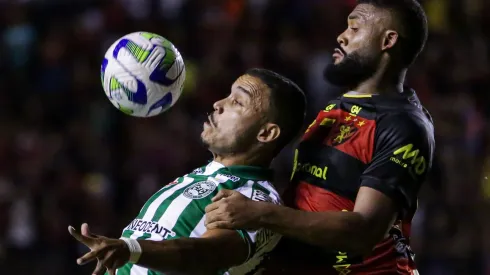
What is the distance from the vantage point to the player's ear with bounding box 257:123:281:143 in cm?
527

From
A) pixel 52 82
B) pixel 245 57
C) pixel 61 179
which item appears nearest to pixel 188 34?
pixel 245 57

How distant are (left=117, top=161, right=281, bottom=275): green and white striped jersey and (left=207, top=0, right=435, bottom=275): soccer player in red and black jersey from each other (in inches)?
6.9

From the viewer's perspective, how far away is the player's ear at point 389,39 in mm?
5129

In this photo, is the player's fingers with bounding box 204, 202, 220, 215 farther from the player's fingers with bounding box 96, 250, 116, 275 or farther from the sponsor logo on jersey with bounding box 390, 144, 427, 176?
the sponsor logo on jersey with bounding box 390, 144, 427, 176

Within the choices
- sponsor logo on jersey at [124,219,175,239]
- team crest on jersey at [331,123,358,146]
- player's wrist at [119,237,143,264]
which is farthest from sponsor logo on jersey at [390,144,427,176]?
player's wrist at [119,237,143,264]

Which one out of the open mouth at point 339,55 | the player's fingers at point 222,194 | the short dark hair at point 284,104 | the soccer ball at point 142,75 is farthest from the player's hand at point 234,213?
the open mouth at point 339,55

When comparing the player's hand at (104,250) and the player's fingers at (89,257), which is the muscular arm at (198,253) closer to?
the player's hand at (104,250)

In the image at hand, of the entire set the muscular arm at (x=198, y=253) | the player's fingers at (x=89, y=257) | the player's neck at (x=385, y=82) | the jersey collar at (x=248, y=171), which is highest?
the player's neck at (x=385, y=82)

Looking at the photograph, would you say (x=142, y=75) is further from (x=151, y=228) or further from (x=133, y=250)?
(x=133, y=250)

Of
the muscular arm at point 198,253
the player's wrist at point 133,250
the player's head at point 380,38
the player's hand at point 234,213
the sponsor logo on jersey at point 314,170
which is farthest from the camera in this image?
the player's head at point 380,38

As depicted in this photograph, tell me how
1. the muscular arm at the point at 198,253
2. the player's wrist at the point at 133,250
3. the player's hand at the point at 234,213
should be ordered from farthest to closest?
the player's hand at the point at 234,213 < the muscular arm at the point at 198,253 < the player's wrist at the point at 133,250

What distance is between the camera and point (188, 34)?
11602 millimetres

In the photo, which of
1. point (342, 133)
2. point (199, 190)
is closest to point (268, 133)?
point (342, 133)

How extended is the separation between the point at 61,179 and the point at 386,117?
20.0 ft
